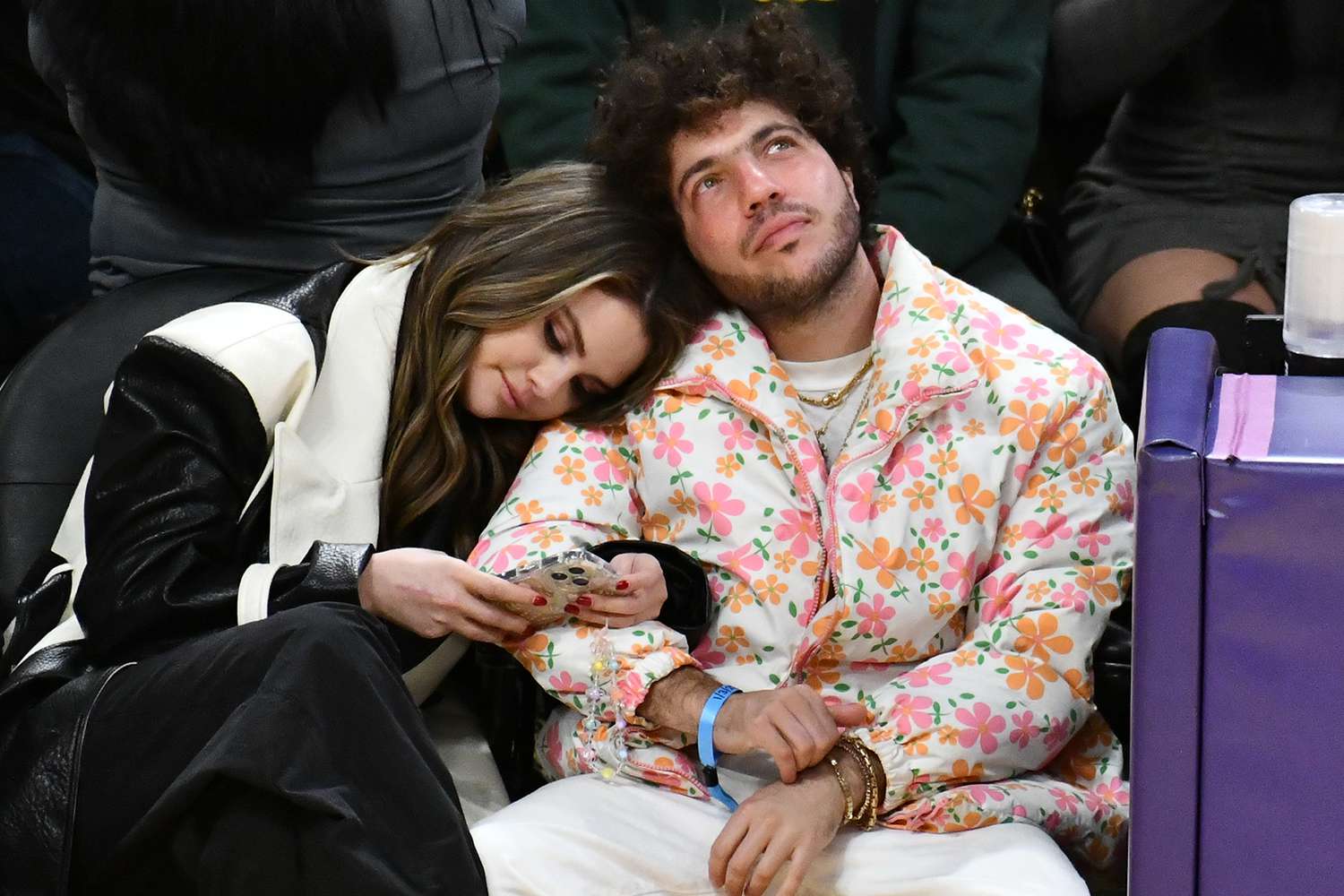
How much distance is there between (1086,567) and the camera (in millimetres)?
1909

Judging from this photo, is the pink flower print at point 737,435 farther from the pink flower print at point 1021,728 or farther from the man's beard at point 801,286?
the pink flower print at point 1021,728

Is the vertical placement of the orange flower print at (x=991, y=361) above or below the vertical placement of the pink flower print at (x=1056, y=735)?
above

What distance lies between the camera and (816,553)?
198 centimetres

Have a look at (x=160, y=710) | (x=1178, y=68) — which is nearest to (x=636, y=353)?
(x=160, y=710)

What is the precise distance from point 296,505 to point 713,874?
0.60 meters

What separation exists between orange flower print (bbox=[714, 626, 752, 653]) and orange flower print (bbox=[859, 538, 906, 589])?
0.50 ft

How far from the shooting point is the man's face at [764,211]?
204 cm

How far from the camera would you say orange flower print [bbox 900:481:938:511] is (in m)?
1.95

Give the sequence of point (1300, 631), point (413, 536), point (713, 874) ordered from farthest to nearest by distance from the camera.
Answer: point (413, 536), point (713, 874), point (1300, 631)

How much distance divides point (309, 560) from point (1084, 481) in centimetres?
82

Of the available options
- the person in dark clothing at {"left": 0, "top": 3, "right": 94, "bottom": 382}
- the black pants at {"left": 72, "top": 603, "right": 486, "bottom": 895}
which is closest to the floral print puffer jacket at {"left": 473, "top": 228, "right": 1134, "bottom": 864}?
the black pants at {"left": 72, "top": 603, "right": 486, "bottom": 895}

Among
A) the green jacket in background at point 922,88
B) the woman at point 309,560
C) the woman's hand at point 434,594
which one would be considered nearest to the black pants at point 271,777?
the woman at point 309,560

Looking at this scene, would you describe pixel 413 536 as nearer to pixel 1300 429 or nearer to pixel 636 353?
→ pixel 636 353

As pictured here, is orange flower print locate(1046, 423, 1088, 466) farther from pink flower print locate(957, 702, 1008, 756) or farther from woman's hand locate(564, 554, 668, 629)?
woman's hand locate(564, 554, 668, 629)
